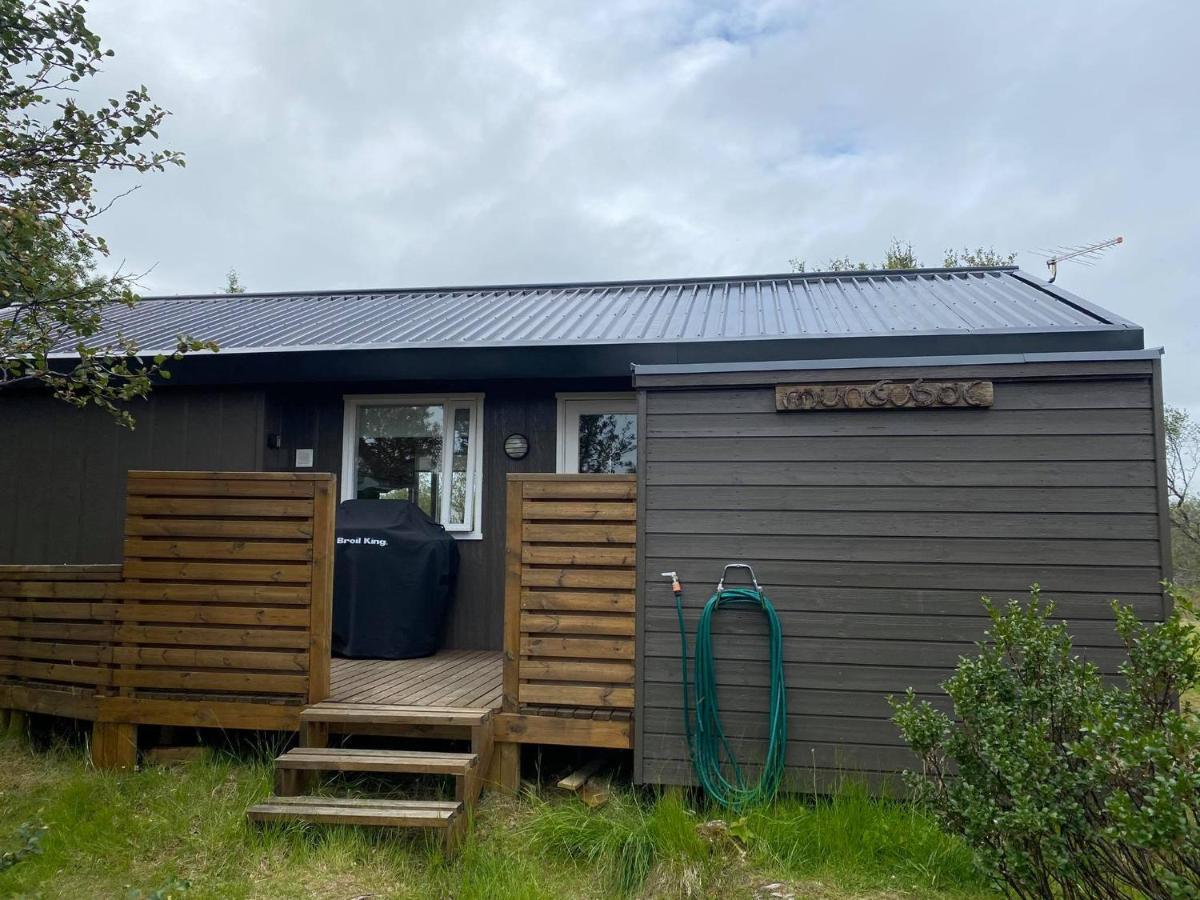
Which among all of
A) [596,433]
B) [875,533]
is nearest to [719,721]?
[875,533]

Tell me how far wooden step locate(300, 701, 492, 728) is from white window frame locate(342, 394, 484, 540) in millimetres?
2012

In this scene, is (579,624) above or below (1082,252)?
below

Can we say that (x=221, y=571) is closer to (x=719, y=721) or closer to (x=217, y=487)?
(x=217, y=487)

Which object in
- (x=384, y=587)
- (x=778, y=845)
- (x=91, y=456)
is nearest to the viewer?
(x=778, y=845)

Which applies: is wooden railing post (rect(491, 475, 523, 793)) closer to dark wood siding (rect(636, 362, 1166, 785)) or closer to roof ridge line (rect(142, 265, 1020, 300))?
dark wood siding (rect(636, 362, 1166, 785))

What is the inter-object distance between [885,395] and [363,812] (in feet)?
9.86

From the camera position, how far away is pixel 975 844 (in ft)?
7.41

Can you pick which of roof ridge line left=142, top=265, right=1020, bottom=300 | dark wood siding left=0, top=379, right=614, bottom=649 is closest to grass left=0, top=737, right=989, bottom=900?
dark wood siding left=0, top=379, right=614, bottom=649

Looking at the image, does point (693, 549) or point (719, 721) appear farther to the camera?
point (693, 549)

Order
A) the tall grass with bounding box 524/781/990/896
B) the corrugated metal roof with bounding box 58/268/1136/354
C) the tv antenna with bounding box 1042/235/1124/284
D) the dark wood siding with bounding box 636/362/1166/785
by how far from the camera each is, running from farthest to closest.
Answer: the tv antenna with bounding box 1042/235/1124/284 → the corrugated metal roof with bounding box 58/268/1136/354 → the dark wood siding with bounding box 636/362/1166/785 → the tall grass with bounding box 524/781/990/896

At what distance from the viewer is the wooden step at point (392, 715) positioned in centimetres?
380

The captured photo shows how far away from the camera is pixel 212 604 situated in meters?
4.25

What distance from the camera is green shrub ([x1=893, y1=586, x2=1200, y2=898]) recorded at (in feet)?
5.95

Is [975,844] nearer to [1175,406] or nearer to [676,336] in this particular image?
[676,336]
